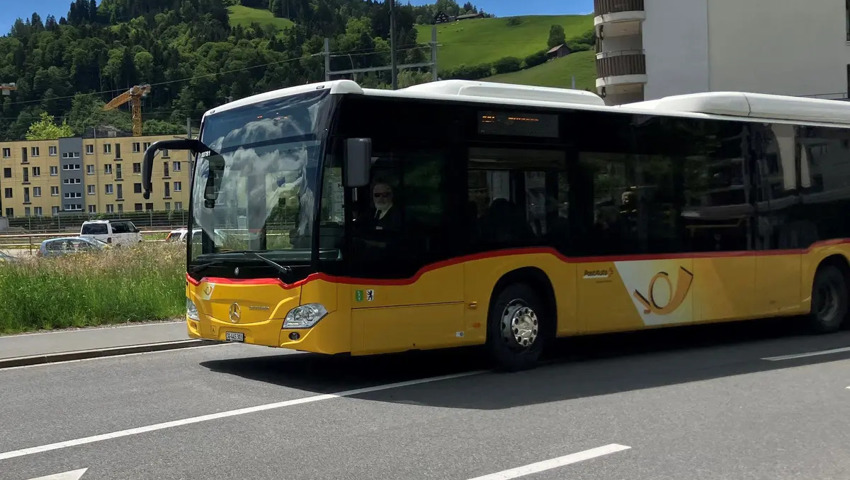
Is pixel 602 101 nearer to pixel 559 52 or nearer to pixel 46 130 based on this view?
pixel 559 52

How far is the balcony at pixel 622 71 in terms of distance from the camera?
47.2 m

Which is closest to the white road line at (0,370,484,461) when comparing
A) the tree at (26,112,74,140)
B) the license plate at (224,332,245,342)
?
the license plate at (224,332,245,342)

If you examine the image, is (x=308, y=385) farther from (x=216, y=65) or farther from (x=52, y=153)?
(x=216, y=65)

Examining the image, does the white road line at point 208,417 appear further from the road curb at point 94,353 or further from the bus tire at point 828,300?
the bus tire at point 828,300

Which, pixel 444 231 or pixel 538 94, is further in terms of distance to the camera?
pixel 538 94

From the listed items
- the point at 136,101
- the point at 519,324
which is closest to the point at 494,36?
the point at 136,101

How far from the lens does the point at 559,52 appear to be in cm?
16125

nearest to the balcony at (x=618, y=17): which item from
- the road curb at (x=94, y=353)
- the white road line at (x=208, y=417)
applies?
the road curb at (x=94, y=353)

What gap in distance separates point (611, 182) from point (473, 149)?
7.43 feet

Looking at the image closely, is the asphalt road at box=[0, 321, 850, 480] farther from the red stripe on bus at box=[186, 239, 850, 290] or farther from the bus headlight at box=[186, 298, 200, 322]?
the red stripe on bus at box=[186, 239, 850, 290]

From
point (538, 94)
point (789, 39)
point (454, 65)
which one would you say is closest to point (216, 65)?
point (454, 65)

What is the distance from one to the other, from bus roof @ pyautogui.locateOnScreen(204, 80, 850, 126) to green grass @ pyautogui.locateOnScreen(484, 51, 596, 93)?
4558 inches

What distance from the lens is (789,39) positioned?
45.3 metres

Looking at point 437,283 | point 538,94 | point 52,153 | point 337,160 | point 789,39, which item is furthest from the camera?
point 52,153
